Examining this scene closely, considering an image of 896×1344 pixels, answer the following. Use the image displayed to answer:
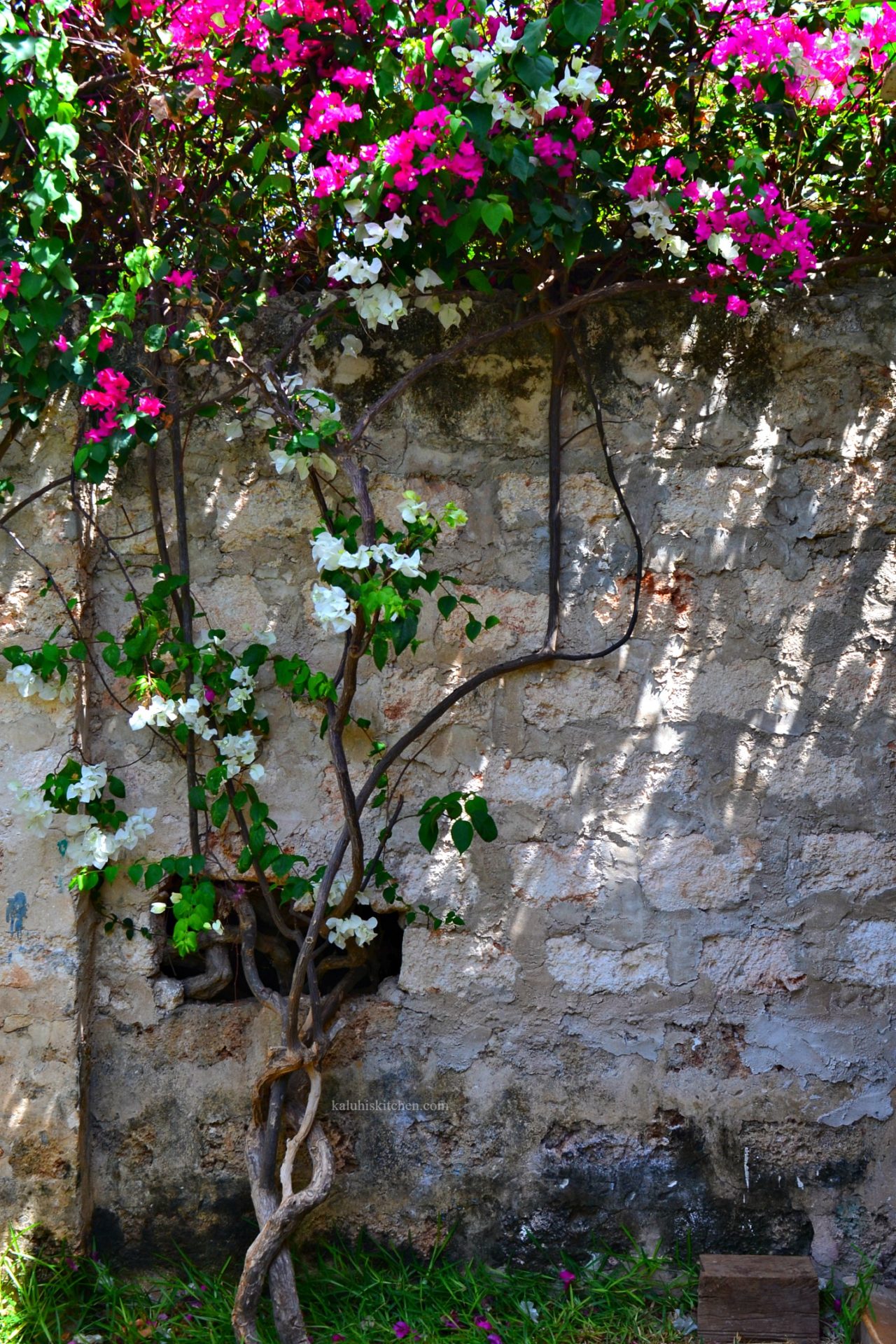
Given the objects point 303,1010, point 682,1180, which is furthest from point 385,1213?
point 682,1180

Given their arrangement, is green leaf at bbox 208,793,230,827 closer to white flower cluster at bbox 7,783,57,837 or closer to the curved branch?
white flower cluster at bbox 7,783,57,837

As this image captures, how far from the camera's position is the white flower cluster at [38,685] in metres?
2.36

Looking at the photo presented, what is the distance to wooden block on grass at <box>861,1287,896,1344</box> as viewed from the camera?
2186 millimetres

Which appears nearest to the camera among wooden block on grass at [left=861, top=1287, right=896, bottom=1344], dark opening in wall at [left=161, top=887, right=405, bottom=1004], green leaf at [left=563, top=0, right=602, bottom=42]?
green leaf at [left=563, top=0, right=602, bottom=42]

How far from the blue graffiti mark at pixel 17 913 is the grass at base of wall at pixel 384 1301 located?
64 cm

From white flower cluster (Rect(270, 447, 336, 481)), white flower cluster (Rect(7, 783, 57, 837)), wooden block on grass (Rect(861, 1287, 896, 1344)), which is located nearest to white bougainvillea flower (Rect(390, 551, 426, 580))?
white flower cluster (Rect(270, 447, 336, 481))

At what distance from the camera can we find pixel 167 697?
240 cm

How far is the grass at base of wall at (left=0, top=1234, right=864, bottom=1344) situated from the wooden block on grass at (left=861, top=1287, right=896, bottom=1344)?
0.07 m

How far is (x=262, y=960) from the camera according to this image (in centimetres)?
264

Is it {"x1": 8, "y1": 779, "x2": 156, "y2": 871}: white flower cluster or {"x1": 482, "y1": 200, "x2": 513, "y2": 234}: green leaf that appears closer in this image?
{"x1": 482, "y1": 200, "x2": 513, "y2": 234}: green leaf

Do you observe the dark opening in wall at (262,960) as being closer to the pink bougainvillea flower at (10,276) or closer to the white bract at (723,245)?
the pink bougainvillea flower at (10,276)

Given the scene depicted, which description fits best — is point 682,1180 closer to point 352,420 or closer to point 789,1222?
point 789,1222

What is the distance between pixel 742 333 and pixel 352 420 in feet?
2.87

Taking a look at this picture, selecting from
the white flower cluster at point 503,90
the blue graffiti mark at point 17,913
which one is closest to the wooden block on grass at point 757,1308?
the blue graffiti mark at point 17,913
